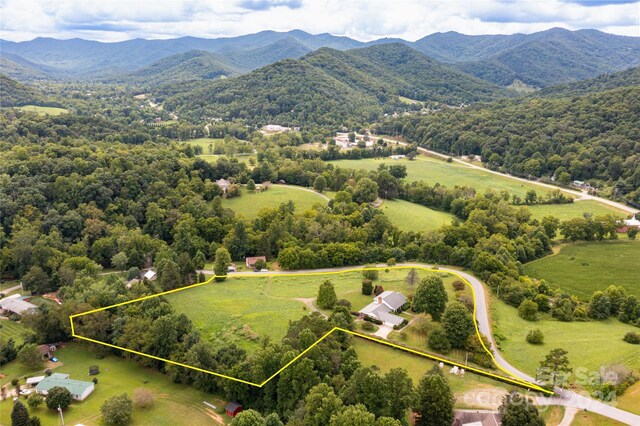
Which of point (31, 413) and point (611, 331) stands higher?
point (611, 331)

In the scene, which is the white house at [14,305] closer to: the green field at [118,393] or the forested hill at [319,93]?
the green field at [118,393]

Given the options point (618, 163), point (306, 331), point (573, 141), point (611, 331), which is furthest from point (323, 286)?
point (573, 141)

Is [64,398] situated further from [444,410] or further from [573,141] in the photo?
[573,141]

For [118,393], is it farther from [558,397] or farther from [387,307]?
[558,397]

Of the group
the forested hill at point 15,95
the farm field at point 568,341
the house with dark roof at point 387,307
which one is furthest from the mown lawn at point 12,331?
the forested hill at point 15,95

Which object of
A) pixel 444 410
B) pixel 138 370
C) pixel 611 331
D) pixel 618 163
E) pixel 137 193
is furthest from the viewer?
Result: pixel 618 163

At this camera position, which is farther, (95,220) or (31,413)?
(95,220)
